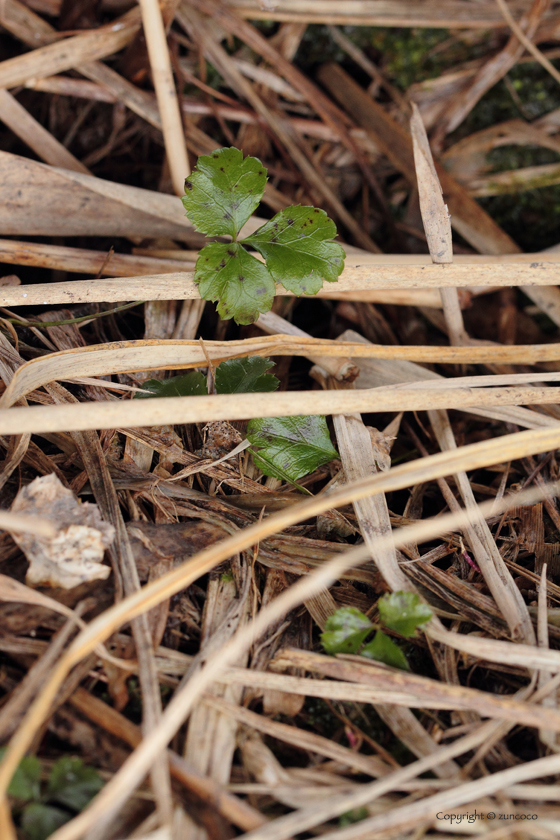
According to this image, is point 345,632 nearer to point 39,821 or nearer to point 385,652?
point 385,652

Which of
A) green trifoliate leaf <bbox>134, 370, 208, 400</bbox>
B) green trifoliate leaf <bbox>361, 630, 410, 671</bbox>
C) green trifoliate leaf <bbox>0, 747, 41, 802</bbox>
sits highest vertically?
green trifoliate leaf <bbox>134, 370, 208, 400</bbox>

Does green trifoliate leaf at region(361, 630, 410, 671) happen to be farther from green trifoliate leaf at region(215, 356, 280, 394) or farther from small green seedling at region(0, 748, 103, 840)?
green trifoliate leaf at region(215, 356, 280, 394)

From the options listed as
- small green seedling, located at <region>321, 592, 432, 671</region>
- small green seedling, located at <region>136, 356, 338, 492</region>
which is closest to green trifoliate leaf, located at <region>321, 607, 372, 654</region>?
small green seedling, located at <region>321, 592, 432, 671</region>

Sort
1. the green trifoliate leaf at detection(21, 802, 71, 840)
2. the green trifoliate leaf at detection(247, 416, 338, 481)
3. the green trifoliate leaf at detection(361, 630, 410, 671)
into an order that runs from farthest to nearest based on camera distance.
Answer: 1. the green trifoliate leaf at detection(247, 416, 338, 481)
2. the green trifoliate leaf at detection(361, 630, 410, 671)
3. the green trifoliate leaf at detection(21, 802, 71, 840)

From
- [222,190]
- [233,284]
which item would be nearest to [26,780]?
[233,284]

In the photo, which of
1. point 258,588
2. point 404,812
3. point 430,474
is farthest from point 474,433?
point 404,812

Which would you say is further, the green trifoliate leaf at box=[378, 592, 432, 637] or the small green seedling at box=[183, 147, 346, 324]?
the small green seedling at box=[183, 147, 346, 324]

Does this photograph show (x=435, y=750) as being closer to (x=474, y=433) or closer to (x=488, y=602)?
(x=488, y=602)
